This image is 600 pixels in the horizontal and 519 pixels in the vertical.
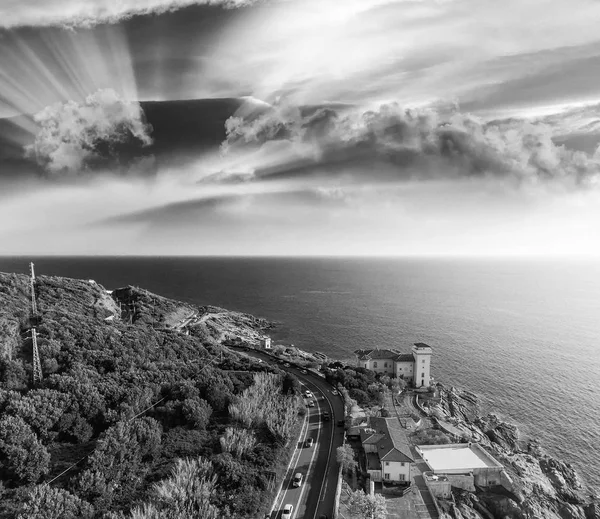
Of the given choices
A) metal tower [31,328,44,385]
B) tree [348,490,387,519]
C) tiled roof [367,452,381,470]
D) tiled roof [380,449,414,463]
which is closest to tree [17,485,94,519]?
metal tower [31,328,44,385]

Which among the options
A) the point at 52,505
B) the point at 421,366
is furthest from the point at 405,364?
the point at 52,505

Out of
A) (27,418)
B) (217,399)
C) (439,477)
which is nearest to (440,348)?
(439,477)

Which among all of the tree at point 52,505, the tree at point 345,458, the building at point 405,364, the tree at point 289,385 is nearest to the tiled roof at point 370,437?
the tree at point 345,458

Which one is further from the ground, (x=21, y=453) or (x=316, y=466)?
(x=21, y=453)

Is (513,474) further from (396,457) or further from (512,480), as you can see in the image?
(396,457)

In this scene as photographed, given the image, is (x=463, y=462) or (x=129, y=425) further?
(x=463, y=462)

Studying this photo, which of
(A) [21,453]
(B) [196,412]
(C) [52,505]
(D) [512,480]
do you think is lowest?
(D) [512,480]
